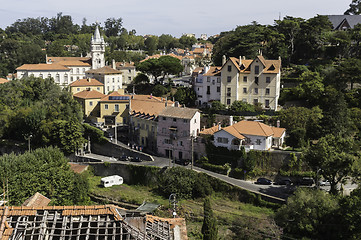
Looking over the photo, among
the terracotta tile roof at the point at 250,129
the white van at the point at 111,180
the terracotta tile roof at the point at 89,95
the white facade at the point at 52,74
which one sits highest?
the white facade at the point at 52,74

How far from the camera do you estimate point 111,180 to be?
41719mm

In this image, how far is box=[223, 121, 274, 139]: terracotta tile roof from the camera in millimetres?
40959

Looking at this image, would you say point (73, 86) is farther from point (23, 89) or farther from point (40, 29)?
point (40, 29)

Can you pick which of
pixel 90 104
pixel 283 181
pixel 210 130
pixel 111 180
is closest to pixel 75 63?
pixel 90 104

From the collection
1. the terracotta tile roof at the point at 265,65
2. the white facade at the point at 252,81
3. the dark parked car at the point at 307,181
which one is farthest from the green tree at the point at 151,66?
the dark parked car at the point at 307,181

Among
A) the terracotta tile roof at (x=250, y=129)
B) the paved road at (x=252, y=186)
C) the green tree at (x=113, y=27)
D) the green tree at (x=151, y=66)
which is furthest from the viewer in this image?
the green tree at (x=113, y=27)

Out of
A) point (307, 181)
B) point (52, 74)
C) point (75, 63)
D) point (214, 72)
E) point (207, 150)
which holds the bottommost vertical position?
point (307, 181)

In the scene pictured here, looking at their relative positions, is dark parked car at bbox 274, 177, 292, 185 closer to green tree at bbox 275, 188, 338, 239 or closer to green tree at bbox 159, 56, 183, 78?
green tree at bbox 275, 188, 338, 239

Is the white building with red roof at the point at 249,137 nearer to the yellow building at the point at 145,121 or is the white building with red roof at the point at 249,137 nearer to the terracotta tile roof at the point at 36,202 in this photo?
the yellow building at the point at 145,121

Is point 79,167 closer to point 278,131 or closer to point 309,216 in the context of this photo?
point 278,131

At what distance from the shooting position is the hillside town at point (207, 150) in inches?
1110

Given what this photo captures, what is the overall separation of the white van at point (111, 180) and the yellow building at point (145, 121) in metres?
6.84

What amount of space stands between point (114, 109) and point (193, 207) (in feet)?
77.2

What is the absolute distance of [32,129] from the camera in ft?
167
